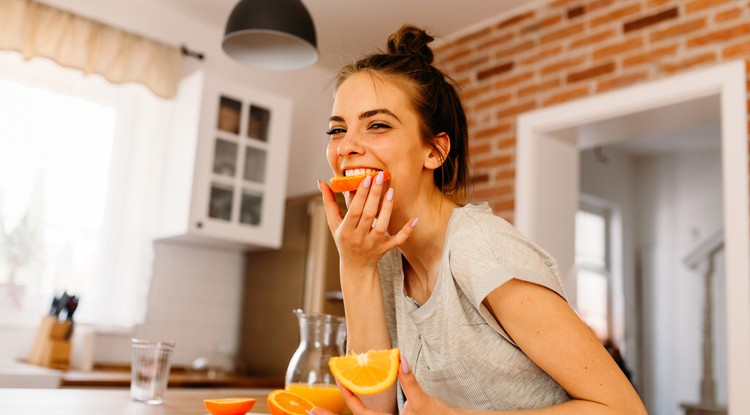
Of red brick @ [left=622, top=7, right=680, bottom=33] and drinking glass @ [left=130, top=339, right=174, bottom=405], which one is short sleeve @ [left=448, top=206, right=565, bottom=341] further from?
red brick @ [left=622, top=7, right=680, bottom=33]

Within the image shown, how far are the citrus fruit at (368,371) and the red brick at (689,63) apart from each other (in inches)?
105

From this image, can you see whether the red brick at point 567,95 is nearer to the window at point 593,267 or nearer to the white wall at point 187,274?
the white wall at point 187,274

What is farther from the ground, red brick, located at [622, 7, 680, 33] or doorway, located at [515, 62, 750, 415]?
red brick, located at [622, 7, 680, 33]

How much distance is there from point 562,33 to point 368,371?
123 inches

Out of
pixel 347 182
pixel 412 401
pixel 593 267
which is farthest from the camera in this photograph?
pixel 593 267

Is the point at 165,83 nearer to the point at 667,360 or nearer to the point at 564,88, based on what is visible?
the point at 564,88

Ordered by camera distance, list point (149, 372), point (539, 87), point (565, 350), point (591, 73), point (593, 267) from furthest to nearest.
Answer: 1. point (593, 267)
2. point (539, 87)
3. point (591, 73)
4. point (149, 372)
5. point (565, 350)

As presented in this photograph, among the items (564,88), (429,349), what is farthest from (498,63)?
(429,349)

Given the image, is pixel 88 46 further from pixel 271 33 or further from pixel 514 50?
pixel 514 50

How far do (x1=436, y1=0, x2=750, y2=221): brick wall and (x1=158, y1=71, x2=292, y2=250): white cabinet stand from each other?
45.5 inches

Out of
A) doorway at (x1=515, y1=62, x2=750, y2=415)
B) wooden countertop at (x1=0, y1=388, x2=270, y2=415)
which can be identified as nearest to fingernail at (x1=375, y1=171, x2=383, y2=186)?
wooden countertop at (x1=0, y1=388, x2=270, y2=415)

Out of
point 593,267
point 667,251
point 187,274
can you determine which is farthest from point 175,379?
point 667,251

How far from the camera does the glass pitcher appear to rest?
1455 mm

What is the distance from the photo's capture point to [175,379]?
10.9 ft
